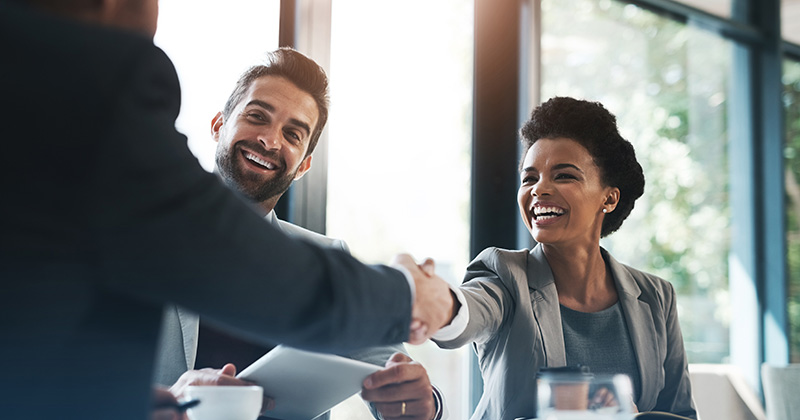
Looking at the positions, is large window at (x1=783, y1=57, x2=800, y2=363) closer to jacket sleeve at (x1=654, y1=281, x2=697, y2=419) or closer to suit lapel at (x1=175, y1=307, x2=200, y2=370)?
jacket sleeve at (x1=654, y1=281, x2=697, y2=419)

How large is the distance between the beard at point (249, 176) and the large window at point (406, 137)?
548 millimetres

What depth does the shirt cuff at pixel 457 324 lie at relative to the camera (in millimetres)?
1543

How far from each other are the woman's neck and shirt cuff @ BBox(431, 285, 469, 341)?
0.62m

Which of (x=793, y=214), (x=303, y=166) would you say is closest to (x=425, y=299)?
(x=303, y=166)

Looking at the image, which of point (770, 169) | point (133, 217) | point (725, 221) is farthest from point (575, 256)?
point (770, 169)

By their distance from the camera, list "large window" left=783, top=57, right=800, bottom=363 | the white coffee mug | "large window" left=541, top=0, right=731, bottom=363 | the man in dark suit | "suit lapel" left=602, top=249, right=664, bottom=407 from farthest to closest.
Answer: "large window" left=783, top=57, right=800, bottom=363 → "large window" left=541, top=0, right=731, bottom=363 → "suit lapel" left=602, top=249, right=664, bottom=407 → the white coffee mug → the man in dark suit

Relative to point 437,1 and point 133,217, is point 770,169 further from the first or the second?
point 133,217

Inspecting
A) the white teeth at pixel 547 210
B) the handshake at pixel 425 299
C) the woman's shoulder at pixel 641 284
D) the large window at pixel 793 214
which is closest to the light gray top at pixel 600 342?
the woman's shoulder at pixel 641 284

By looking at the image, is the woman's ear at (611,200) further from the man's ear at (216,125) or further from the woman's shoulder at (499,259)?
the man's ear at (216,125)

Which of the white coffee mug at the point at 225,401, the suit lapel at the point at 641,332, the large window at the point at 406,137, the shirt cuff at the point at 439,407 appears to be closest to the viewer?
the white coffee mug at the point at 225,401

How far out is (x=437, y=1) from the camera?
308 centimetres

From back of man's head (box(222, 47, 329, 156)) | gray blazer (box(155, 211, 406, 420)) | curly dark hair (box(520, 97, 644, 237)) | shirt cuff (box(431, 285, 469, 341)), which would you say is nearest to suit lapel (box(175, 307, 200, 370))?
gray blazer (box(155, 211, 406, 420))

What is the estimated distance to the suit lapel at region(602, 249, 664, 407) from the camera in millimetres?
2000

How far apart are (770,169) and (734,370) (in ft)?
6.86
